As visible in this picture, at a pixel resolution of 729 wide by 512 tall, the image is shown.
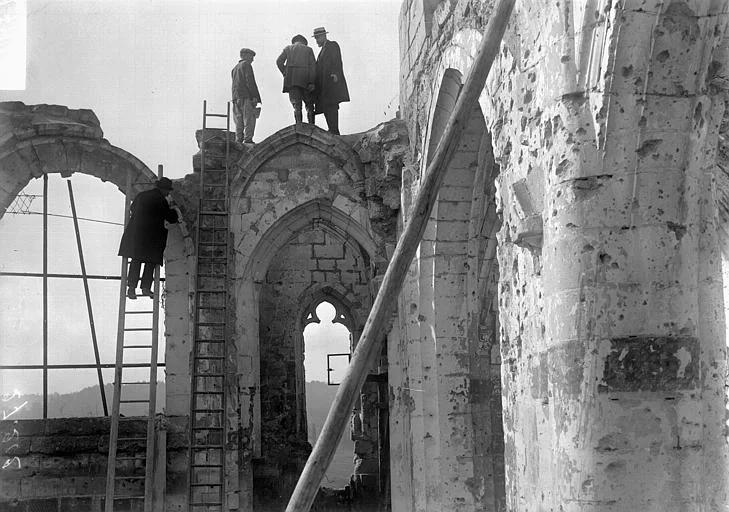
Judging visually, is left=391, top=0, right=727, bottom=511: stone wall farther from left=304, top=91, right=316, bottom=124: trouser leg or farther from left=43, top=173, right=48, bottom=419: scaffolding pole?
left=43, top=173, right=48, bottom=419: scaffolding pole

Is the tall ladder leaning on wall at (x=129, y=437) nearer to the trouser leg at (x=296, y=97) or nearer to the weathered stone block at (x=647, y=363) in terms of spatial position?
the trouser leg at (x=296, y=97)

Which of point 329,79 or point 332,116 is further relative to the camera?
point 329,79

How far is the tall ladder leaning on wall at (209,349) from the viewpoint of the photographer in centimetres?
980

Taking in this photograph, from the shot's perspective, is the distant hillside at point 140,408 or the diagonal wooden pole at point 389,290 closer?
the diagonal wooden pole at point 389,290

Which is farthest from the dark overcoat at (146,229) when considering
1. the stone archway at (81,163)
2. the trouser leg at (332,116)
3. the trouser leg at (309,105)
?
the trouser leg at (332,116)

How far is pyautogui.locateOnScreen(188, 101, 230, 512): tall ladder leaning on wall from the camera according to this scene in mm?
9805

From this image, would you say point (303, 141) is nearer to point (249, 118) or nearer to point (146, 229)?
point (249, 118)

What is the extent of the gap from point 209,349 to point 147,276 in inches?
41.3

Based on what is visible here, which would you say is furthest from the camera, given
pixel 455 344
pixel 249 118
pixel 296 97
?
pixel 249 118

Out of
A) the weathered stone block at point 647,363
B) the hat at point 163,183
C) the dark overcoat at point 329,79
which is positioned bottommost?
the weathered stone block at point 647,363

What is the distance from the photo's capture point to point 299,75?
36.7ft

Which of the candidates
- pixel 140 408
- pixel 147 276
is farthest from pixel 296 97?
pixel 140 408

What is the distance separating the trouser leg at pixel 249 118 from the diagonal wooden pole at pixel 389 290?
306 inches

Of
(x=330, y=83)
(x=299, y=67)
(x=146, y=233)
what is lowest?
(x=146, y=233)
